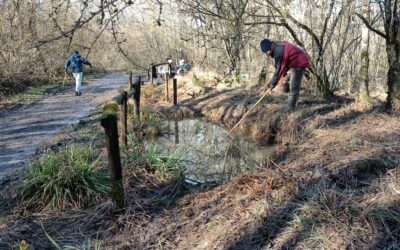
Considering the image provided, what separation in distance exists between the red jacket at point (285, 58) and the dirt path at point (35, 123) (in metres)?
4.97

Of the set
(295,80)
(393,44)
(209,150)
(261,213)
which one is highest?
(393,44)

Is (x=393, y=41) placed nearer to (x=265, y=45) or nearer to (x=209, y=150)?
(x=265, y=45)

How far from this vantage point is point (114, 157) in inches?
177

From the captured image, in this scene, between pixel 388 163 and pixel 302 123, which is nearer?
pixel 388 163

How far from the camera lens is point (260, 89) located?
12.9 meters

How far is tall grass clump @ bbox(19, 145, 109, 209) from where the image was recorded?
4.90m

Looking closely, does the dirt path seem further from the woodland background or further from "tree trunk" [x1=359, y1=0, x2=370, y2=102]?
"tree trunk" [x1=359, y1=0, x2=370, y2=102]

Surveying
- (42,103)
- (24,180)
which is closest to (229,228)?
(24,180)

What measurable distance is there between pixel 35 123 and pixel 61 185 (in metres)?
6.10

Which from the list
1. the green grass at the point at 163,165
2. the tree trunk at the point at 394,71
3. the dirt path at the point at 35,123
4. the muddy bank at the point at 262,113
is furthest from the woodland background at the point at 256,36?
the dirt path at the point at 35,123

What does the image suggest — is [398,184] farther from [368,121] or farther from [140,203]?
[368,121]

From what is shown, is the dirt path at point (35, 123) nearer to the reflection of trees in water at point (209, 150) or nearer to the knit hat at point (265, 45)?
the reflection of trees in water at point (209, 150)

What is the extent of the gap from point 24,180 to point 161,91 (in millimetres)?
10990

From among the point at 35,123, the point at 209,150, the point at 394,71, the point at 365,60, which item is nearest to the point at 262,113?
the point at 209,150
